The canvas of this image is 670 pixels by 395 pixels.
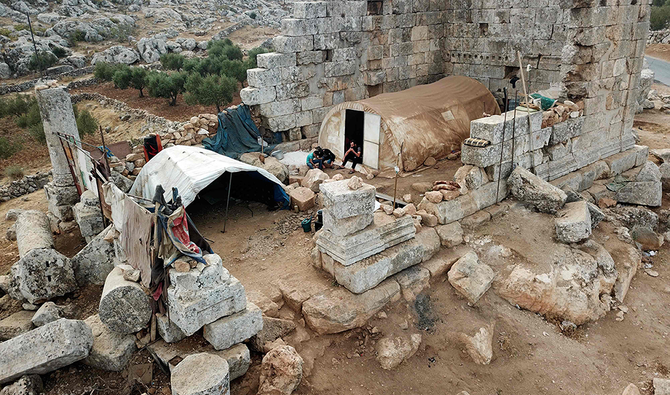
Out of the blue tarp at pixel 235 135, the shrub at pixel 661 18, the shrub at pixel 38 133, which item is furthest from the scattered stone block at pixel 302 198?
the shrub at pixel 661 18

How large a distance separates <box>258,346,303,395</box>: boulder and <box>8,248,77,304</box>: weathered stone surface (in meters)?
4.08

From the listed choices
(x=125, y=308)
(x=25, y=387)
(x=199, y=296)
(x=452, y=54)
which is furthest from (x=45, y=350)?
(x=452, y=54)

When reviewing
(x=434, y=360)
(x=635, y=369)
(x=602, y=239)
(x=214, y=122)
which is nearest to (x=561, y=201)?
(x=602, y=239)

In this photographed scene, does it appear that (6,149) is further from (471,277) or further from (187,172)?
(471,277)

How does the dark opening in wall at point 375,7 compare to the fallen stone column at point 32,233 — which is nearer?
the fallen stone column at point 32,233

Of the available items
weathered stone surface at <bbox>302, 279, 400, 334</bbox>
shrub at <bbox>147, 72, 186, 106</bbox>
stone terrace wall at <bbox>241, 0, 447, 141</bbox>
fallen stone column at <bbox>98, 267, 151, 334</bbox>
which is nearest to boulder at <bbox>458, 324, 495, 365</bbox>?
weathered stone surface at <bbox>302, 279, 400, 334</bbox>

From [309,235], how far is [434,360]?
3.32m

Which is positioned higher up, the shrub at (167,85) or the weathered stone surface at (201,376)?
the shrub at (167,85)

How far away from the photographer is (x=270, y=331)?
21.0ft

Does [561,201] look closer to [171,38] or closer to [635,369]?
[635,369]

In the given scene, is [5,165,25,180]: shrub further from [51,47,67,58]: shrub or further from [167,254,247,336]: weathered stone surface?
[51,47,67,58]: shrub

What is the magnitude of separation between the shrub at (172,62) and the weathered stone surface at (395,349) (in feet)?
103

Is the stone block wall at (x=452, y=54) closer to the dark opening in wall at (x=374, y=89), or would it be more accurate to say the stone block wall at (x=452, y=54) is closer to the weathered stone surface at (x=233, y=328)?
the dark opening in wall at (x=374, y=89)

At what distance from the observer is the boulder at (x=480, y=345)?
654cm
